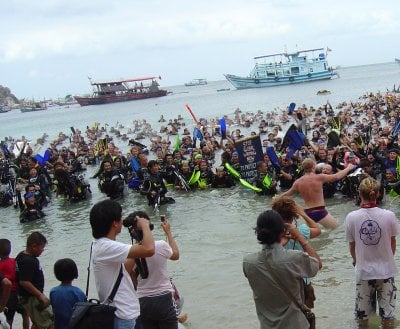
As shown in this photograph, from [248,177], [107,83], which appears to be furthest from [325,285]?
[107,83]

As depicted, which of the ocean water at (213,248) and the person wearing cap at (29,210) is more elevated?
the person wearing cap at (29,210)

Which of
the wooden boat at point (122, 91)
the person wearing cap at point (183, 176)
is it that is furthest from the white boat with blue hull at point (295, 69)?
the person wearing cap at point (183, 176)

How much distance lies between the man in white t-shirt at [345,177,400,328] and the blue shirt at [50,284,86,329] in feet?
8.02

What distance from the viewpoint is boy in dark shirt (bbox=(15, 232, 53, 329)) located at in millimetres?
5436

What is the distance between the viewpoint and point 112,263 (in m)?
4.01

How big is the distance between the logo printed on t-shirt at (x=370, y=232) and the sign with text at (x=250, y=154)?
33.4 ft

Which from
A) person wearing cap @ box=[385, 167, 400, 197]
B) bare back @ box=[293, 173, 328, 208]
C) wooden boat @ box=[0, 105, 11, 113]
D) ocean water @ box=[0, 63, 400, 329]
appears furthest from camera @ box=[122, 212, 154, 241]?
wooden boat @ box=[0, 105, 11, 113]

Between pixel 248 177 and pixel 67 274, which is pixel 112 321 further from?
pixel 248 177

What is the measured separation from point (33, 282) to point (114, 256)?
1.95 metres

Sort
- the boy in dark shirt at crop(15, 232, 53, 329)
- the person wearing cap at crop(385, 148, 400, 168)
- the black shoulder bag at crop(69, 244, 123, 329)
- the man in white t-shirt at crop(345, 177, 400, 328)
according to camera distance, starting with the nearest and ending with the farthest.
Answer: the black shoulder bag at crop(69, 244, 123, 329) < the man in white t-shirt at crop(345, 177, 400, 328) < the boy in dark shirt at crop(15, 232, 53, 329) < the person wearing cap at crop(385, 148, 400, 168)

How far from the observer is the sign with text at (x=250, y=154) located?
50.1ft

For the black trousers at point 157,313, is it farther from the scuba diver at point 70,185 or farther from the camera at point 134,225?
the scuba diver at point 70,185

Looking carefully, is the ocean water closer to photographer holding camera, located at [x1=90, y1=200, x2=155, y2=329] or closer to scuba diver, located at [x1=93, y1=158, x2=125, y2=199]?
scuba diver, located at [x1=93, y1=158, x2=125, y2=199]

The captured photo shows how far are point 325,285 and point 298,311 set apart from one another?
3752 mm
